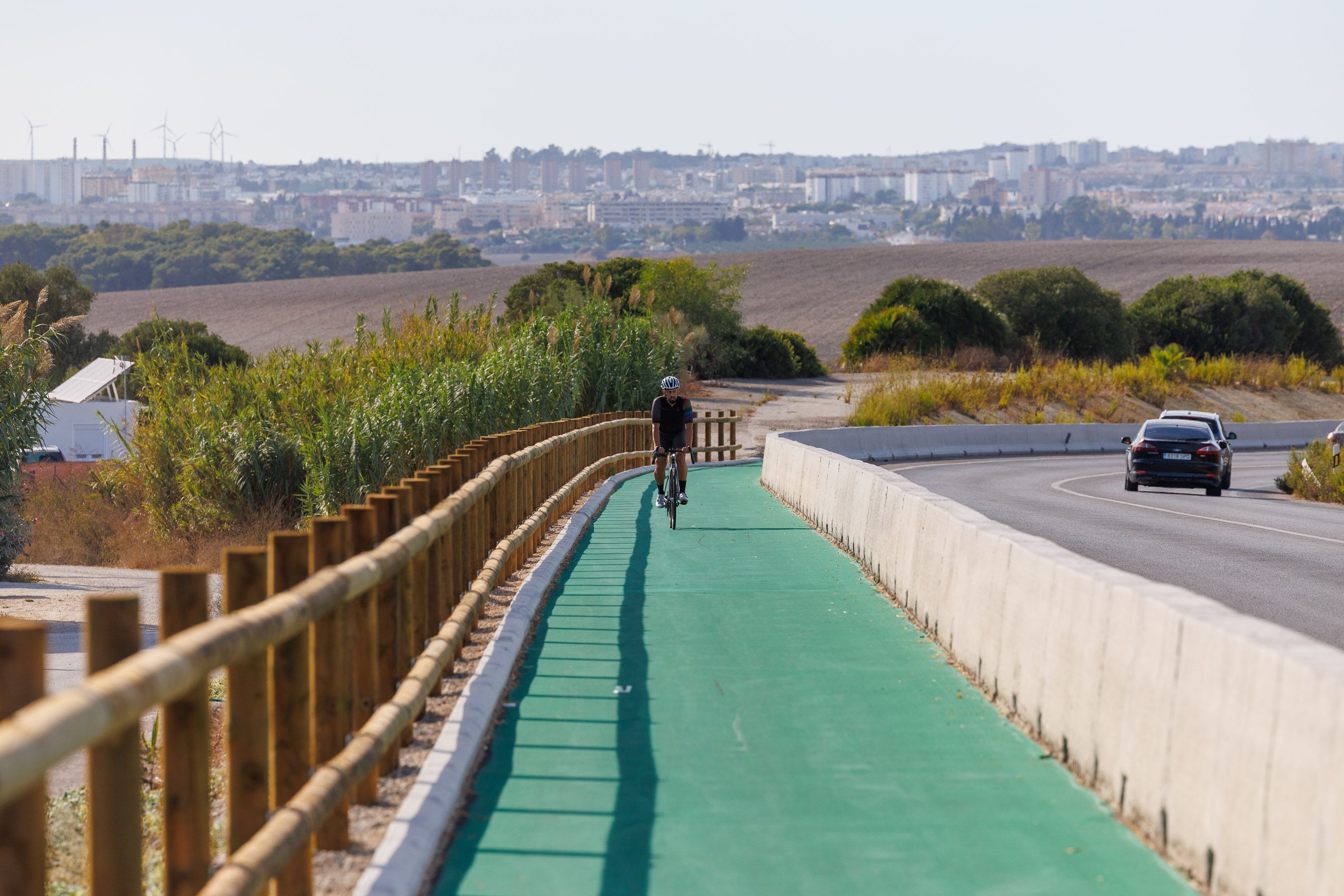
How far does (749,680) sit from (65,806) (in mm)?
4199

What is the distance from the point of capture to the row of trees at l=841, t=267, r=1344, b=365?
60.0 meters

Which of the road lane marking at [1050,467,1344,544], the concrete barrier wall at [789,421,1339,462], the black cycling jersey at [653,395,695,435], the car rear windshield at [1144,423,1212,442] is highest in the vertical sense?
the black cycling jersey at [653,395,695,435]

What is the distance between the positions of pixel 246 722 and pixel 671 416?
14.0m

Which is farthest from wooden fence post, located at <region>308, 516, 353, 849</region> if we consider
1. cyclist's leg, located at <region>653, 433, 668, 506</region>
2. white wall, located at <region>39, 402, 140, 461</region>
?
white wall, located at <region>39, 402, 140, 461</region>

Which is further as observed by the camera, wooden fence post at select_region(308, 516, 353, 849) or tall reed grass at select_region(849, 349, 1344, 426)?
tall reed grass at select_region(849, 349, 1344, 426)

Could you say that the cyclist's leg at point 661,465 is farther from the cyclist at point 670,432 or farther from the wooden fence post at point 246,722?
the wooden fence post at point 246,722

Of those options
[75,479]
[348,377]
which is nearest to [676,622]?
[348,377]

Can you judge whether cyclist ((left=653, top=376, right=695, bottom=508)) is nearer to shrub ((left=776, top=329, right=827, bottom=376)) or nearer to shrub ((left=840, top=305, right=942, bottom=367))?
shrub ((left=776, top=329, right=827, bottom=376))

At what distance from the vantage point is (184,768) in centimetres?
411

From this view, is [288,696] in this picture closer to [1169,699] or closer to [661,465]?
[1169,699]

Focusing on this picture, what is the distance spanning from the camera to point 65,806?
8875 mm

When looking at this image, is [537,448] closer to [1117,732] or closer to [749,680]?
[749,680]

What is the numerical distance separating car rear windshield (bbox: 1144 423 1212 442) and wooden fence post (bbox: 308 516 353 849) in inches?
975

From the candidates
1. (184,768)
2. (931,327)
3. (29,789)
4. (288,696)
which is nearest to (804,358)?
(931,327)
